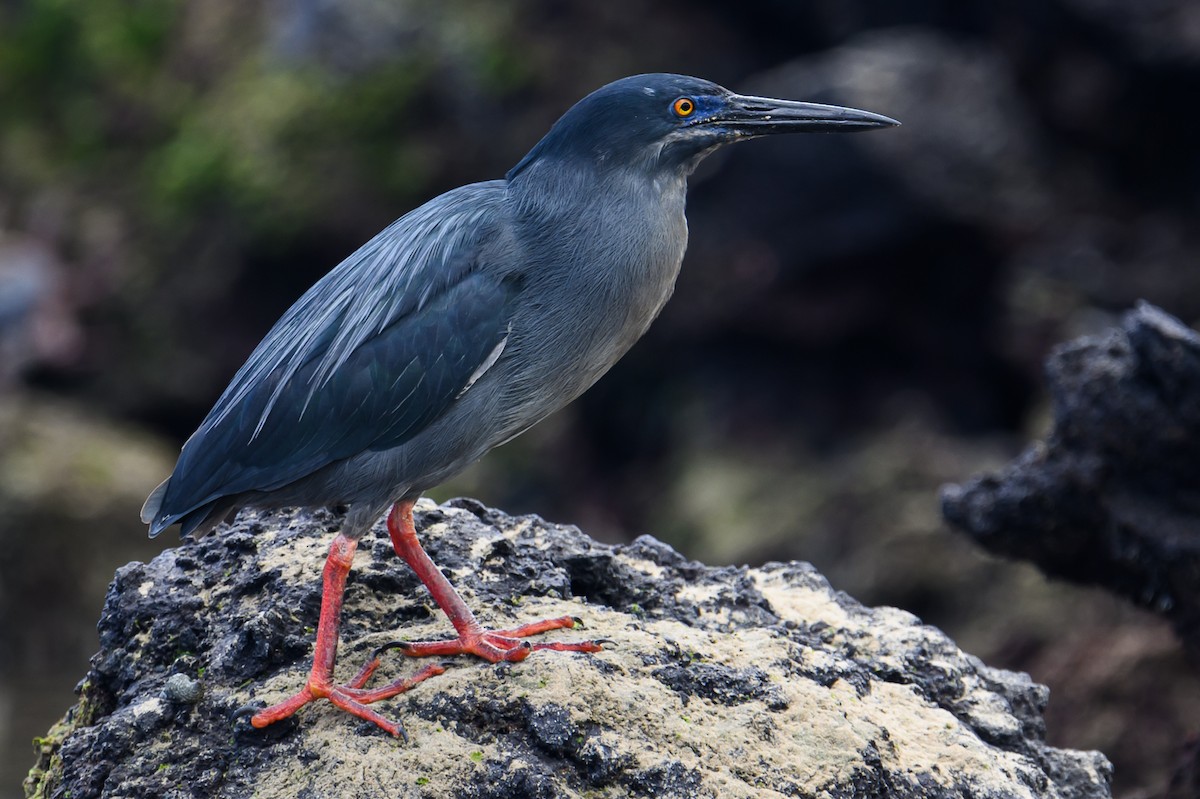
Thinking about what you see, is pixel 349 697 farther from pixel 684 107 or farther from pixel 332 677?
pixel 684 107

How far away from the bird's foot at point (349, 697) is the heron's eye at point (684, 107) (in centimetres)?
206

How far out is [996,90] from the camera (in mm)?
11164

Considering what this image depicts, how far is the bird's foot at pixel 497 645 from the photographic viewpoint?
4.25 meters

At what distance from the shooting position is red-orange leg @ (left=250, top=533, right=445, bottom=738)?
4062 mm

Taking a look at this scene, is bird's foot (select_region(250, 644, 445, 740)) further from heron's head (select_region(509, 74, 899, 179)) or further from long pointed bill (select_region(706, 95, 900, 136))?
long pointed bill (select_region(706, 95, 900, 136))

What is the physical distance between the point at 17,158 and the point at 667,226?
1496 cm

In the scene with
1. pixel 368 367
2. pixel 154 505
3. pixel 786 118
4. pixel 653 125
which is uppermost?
pixel 786 118

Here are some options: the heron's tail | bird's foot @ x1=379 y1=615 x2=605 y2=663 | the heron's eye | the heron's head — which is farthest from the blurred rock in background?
the heron's tail

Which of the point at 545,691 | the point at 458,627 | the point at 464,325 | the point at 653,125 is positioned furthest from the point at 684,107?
the point at 545,691

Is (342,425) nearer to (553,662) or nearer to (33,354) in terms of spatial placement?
(553,662)

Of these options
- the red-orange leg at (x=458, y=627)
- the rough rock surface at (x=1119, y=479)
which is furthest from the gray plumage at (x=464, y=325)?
the rough rock surface at (x=1119, y=479)

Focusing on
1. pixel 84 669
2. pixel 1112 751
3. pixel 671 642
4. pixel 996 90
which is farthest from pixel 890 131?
pixel 84 669

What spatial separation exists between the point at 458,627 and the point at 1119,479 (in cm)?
280

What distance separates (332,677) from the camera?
4188 millimetres
